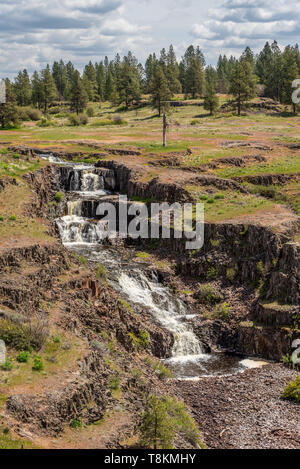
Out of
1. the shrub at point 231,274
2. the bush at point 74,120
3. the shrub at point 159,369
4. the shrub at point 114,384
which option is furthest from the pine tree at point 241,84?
the shrub at point 114,384

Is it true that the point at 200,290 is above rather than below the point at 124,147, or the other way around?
below

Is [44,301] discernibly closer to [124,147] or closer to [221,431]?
[221,431]

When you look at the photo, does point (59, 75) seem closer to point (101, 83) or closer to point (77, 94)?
point (101, 83)

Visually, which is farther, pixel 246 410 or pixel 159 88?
pixel 159 88

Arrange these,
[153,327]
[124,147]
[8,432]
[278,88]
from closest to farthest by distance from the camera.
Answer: [8,432] < [153,327] < [124,147] < [278,88]

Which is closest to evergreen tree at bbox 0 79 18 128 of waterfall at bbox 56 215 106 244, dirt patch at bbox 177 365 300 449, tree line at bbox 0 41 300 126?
tree line at bbox 0 41 300 126

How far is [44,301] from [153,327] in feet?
29.5

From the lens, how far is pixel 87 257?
42.3 meters

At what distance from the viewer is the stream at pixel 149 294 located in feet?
104

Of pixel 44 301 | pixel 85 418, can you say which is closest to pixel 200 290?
pixel 44 301

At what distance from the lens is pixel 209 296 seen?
3816cm

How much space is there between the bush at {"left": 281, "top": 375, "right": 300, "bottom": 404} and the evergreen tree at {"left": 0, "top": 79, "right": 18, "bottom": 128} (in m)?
75.7

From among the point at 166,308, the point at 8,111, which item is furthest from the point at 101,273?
the point at 8,111

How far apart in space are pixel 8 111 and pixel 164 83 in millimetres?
29917
